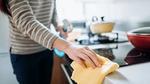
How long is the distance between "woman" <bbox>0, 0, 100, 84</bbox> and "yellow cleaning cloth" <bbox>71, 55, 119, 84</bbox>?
2 cm

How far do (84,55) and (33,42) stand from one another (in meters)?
0.46

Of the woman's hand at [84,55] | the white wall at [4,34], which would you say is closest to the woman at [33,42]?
the woman's hand at [84,55]

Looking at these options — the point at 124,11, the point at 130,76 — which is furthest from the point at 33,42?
the point at 124,11

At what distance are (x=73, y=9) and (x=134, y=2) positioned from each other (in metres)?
0.83

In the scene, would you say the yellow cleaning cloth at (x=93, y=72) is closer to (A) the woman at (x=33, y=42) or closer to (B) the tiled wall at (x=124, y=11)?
(A) the woman at (x=33, y=42)

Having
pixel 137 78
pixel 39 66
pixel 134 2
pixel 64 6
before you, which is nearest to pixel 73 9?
pixel 64 6

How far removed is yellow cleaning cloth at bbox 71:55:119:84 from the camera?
25.1 inches

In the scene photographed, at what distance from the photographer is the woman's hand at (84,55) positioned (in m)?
0.65

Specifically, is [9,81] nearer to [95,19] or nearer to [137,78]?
[95,19]

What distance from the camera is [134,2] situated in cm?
138

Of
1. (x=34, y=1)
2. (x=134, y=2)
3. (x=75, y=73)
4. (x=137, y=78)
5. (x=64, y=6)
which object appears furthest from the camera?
(x=64, y=6)

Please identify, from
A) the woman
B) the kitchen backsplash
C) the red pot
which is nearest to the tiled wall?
the kitchen backsplash

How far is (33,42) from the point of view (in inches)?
41.4

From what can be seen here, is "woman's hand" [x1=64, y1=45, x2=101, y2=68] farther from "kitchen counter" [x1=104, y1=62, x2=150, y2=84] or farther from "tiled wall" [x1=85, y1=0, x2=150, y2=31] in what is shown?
"tiled wall" [x1=85, y1=0, x2=150, y2=31]
